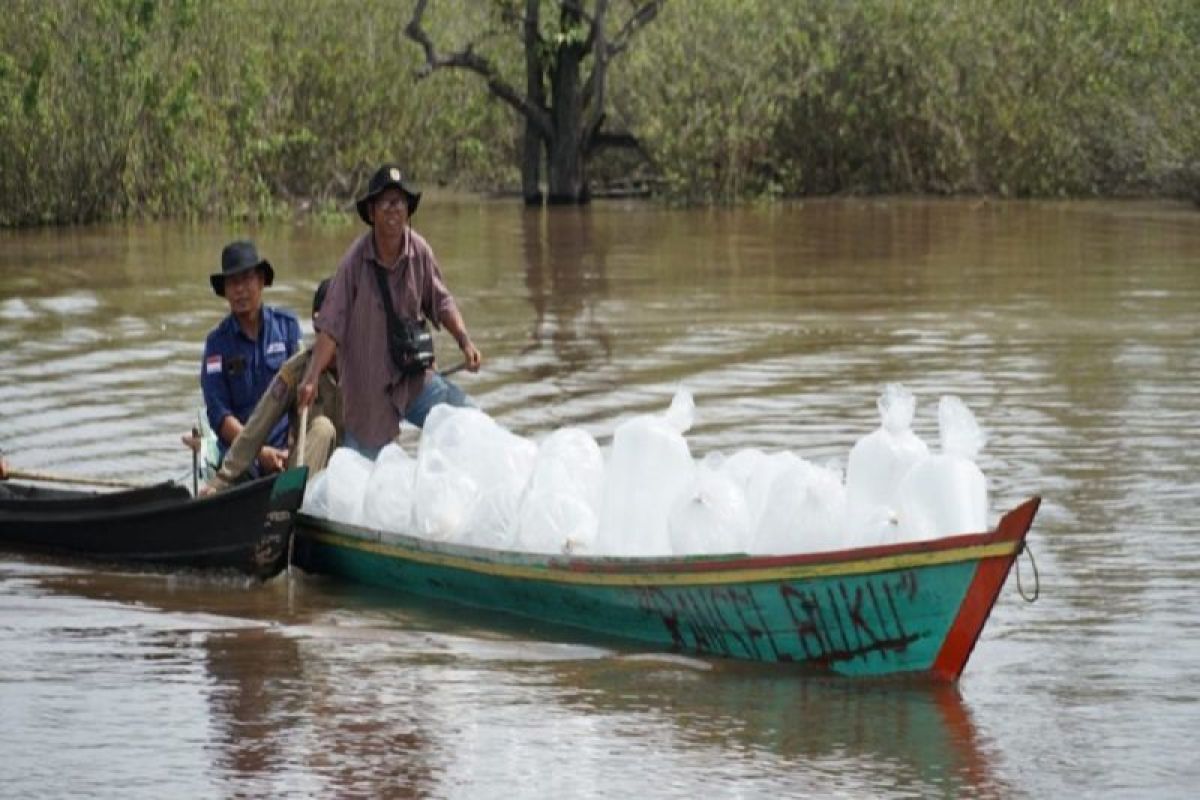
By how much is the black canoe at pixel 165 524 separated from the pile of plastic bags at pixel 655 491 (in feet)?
1.00

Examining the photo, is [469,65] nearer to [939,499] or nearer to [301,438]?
[301,438]

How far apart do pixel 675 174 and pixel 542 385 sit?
1893cm

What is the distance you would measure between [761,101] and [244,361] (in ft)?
78.6

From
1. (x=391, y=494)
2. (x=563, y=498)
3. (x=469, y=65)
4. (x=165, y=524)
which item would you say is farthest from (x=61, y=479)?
(x=469, y=65)

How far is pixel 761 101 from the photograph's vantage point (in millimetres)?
34438

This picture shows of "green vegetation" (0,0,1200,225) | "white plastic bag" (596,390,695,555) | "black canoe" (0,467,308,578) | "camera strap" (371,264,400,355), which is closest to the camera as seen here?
"white plastic bag" (596,390,695,555)

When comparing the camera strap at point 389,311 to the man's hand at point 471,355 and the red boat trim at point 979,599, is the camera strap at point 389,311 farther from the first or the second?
the red boat trim at point 979,599

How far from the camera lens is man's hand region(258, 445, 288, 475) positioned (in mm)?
10789

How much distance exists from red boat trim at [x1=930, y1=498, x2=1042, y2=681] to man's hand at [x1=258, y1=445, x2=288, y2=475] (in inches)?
134

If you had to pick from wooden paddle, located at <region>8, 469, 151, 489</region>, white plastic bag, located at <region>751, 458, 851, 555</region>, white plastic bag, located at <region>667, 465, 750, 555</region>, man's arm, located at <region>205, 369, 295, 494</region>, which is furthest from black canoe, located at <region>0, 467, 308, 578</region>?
white plastic bag, located at <region>751, 458, 851, 555</region>

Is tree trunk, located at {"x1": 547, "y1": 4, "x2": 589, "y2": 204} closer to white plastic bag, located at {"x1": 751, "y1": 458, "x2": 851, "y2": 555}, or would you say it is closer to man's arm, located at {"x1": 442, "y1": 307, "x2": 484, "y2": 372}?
man's arm, located at {"x1": 442, "y1": 307, "x2": 484, "y2": 372}

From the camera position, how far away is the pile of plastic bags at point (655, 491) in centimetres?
828

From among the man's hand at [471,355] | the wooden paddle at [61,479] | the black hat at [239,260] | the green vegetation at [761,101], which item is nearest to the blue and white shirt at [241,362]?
the black hat at [239,260]

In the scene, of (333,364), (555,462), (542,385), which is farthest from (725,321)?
(555,462)
